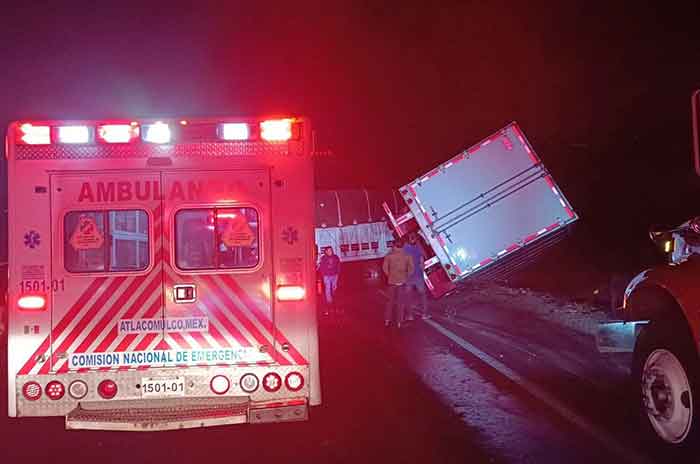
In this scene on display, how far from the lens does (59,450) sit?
6965 millimetres

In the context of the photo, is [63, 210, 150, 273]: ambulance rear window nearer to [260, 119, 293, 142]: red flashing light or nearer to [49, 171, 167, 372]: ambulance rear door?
[49, 171, 167, 372]: ambulance rear door

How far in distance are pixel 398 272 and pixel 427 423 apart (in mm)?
6704

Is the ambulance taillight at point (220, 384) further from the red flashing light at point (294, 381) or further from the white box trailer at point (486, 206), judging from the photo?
the white box trailer at point (486, 206)

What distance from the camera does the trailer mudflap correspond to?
5742 mm

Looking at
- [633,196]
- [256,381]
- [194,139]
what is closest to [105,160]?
[194,139]

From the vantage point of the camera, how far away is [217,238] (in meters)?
6.31

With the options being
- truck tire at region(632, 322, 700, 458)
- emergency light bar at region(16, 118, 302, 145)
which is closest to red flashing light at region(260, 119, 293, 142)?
emergency light bar at region(16, 118, 302, 145)

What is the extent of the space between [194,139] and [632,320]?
150 inches

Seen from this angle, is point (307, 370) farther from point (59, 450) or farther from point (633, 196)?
point (633, 196)

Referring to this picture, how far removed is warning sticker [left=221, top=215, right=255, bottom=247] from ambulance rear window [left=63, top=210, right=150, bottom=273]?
62cm

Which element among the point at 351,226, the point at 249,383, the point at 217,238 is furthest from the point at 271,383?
the point at 351,226

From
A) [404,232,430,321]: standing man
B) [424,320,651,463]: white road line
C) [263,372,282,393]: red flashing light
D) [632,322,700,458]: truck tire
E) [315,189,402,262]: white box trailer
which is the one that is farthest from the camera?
[315,189,402,262]: white box trailer

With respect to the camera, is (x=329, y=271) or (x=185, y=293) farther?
(x=329, y=271)

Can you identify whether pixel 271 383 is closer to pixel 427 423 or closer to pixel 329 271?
pixel 427 423
